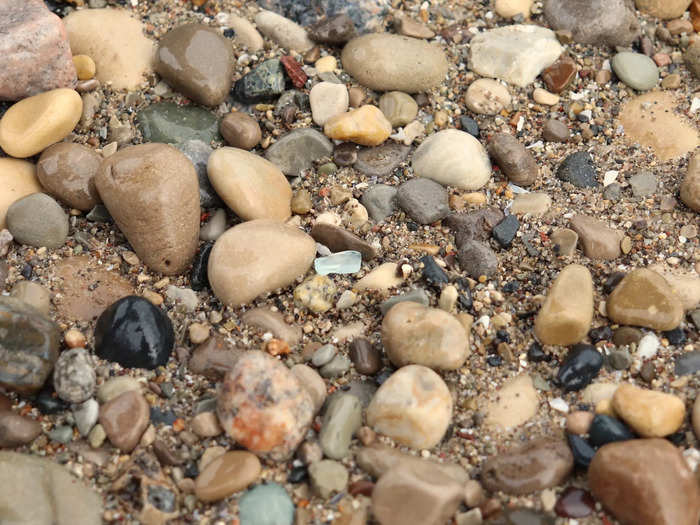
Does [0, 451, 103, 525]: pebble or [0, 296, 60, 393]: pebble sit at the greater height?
[0, 296, 60, 393]: pebble

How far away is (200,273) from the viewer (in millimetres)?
2904

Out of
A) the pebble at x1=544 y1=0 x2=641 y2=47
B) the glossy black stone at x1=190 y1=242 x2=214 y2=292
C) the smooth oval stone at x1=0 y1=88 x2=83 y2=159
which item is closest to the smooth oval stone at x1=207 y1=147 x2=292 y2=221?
the glossy black stone at x1=190 y1=242 x2=214 y2=292

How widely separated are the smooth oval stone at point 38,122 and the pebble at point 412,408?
1.83m

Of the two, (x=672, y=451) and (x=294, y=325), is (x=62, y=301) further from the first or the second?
(x=672, y=451)

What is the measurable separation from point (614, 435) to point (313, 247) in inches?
53.3

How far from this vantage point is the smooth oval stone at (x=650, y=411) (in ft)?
8.02

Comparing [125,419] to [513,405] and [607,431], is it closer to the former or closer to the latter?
[513,405]

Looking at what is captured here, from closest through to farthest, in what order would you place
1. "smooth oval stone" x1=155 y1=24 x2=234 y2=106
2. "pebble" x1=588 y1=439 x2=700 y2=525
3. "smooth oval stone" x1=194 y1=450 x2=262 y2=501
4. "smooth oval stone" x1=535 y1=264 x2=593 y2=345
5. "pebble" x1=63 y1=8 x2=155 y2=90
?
"pebble" x1=588 y1=439 x2=700 y2=525 < "smooth oval stone" x1=194 y1=450 x2=262 y2=501 < "smooth oval stone" x1=535 y1=264 x2=593 y2=345 < "smooth oval stone" x1=155 y1=24 x2=234 y2=106 < "pebble" x1=63 y1=8 x2=155 y2=90

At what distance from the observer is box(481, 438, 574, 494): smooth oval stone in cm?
239

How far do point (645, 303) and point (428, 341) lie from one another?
2.94 feet

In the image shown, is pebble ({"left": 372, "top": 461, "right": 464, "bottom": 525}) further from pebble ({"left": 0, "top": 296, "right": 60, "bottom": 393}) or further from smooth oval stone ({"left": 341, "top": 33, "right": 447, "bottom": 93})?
smooth oval stone ({"left": 341, "top": 33, "right": 447, "bottom": 93})

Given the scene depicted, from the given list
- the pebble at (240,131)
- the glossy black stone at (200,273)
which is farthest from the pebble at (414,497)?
the pebble at (240,131)

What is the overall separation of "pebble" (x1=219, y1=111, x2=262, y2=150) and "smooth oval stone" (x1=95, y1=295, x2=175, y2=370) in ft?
3.12

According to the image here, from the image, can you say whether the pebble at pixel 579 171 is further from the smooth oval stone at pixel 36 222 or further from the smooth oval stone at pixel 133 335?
the smooth oval stone at pixel 36 222
